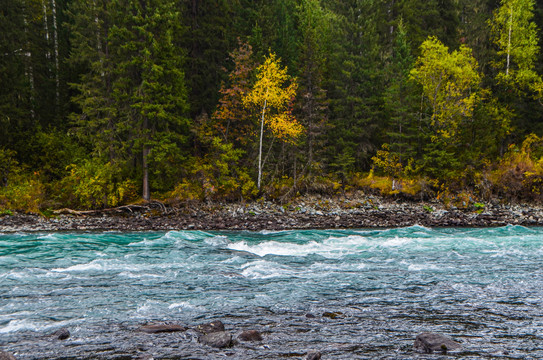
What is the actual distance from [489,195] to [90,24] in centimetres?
3146

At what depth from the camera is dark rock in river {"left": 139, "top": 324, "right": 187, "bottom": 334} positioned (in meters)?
7.15

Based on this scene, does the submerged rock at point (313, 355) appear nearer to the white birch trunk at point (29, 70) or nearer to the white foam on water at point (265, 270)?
the white foam on water at point (265, 270)

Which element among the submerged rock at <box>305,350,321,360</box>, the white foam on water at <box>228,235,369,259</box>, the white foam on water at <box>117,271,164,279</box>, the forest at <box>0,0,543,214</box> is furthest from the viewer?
the forest at <box>0,0,543,214</box>

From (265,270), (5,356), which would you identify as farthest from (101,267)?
(5,356)

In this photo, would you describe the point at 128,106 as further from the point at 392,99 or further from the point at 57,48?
the point at 392,99

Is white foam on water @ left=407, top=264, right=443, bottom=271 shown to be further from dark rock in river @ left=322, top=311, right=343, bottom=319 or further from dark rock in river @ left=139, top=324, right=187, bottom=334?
dark rock in river @ left=139, top=324, right=187, bottom=334

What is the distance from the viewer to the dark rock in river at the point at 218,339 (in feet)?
21.3

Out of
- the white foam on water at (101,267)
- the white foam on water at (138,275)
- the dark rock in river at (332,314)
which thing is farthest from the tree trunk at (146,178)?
the dark rock in river at (332,314)

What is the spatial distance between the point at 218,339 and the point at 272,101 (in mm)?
24579

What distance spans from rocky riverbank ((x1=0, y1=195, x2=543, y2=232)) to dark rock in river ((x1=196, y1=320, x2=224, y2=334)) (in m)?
15.6

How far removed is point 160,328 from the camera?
720 centimetres

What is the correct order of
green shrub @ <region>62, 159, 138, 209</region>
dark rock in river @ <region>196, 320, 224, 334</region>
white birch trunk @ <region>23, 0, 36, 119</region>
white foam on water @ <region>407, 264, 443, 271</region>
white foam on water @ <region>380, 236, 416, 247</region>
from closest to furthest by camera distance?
dark rock in river @ <region>196, 320, 224, 334</region> → white foam on water @ <region>407, 264, 443, 271</region> → white foam on water @ <region>380, 236, 416, 247</region> → green shrub @ <region>62, 159, 138, 209</region> → white birch trunk @ <region>23, 0, 36, 119</region>

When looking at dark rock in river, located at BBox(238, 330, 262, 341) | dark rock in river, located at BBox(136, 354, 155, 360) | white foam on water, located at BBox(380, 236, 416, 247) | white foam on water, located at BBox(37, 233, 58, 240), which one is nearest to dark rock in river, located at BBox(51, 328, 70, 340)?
dark rock in river, located at BBox(136, 354, 155, 360)

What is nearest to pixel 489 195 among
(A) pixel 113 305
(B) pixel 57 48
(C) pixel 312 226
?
(C) pixel 312 226
